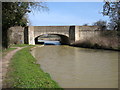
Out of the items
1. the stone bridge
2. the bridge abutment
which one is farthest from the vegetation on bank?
the bridge abutment

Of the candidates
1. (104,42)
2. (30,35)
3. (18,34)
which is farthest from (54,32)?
(104,42)

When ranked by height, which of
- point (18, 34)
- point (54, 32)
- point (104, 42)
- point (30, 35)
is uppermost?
point (54, 32)

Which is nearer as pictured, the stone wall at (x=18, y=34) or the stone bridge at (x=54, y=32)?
the stone wall at (x=18, y=34)

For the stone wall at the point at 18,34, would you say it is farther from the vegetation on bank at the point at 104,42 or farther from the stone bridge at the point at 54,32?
the vegetation on bank at the point at 104,42

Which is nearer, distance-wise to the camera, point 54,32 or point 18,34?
point 18,34

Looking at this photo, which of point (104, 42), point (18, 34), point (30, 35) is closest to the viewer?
point (104, 42)

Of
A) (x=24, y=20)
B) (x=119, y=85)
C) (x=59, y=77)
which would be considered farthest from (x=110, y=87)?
(x=24, y=20)

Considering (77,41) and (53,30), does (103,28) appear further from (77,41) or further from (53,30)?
(53,30)

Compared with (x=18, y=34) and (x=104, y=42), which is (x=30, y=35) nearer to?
(x=18, y=34)

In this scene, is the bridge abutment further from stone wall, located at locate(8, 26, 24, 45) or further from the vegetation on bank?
the vegetation on bank

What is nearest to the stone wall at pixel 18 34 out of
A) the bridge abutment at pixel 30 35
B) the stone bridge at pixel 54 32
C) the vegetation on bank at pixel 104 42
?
the stone bridge at pixel 54 32

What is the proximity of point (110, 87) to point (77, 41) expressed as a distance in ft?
87.2

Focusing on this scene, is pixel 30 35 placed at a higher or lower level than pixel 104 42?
higher

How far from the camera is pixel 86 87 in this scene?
7.09 meters
